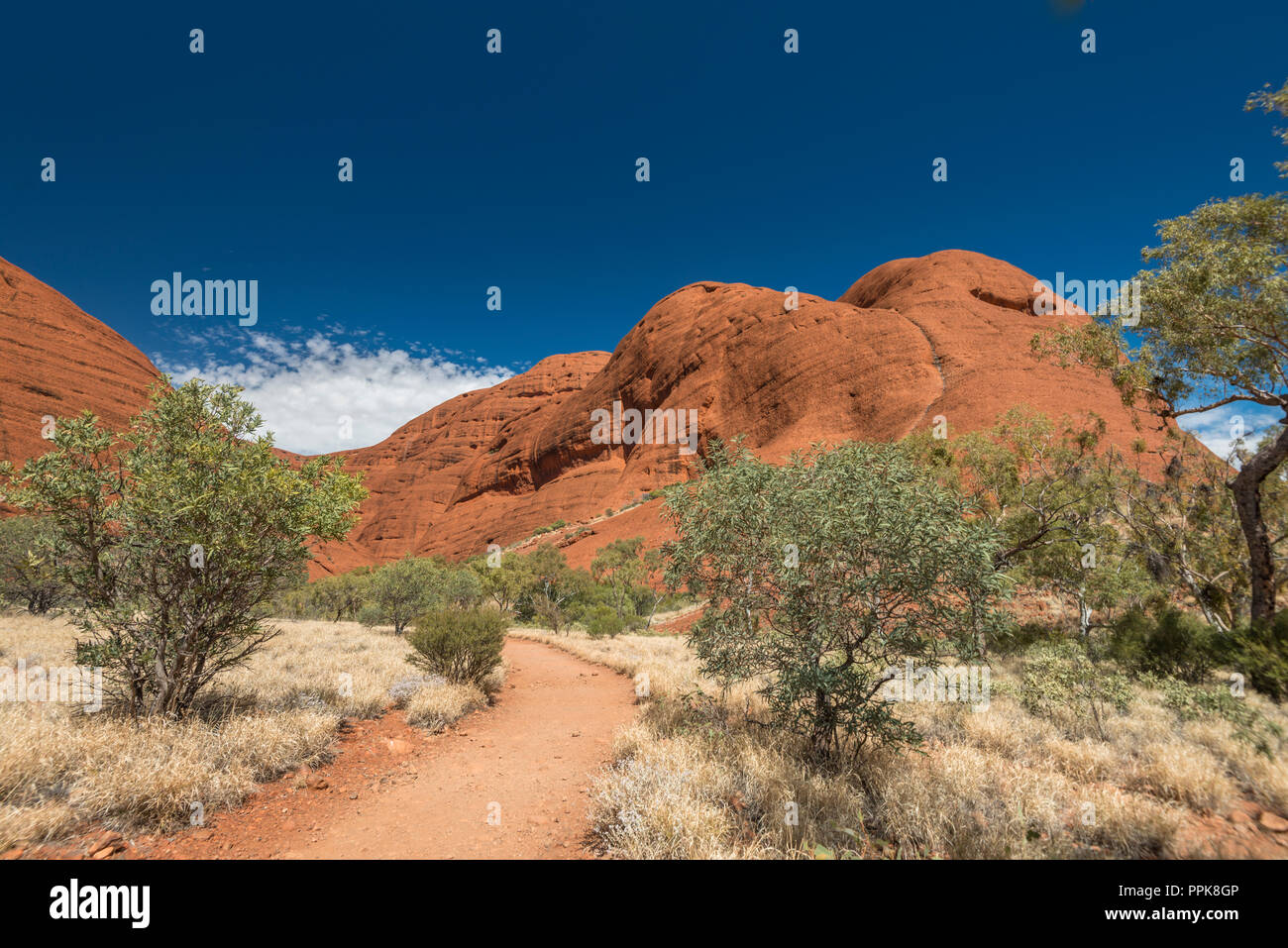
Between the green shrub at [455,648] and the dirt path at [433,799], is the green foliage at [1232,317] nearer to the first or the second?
the dirt path at [433,799]

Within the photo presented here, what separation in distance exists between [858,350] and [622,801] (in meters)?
56.2

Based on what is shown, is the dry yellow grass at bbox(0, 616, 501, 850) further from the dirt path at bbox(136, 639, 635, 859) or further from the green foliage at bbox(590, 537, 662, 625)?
the green foliage at bbox(590, 537, 662, 625)

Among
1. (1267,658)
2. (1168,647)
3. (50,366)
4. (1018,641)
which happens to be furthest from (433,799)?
(50,366)

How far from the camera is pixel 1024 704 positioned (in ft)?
27.2

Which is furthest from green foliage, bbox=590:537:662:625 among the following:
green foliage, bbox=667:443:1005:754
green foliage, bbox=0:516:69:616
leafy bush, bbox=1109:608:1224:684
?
→ green foliage, bbox=0:516:69:616

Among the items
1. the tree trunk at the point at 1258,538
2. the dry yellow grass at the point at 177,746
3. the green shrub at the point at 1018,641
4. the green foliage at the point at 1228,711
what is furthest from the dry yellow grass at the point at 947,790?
the green shrub at the point at 1018,641

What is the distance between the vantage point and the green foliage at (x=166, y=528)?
6043mm

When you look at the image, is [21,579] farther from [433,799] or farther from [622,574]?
[622,574]

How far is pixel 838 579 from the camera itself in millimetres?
5738

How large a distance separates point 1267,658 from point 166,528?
52.3ft

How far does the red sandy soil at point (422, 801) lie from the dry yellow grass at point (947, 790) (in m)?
0.73

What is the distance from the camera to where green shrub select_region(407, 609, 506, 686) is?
10.6 meters

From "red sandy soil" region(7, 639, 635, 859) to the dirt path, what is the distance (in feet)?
0.04
